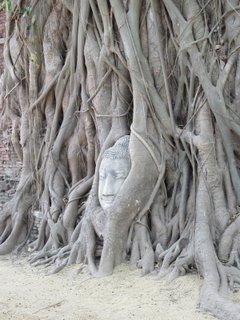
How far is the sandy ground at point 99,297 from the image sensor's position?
3.27 m

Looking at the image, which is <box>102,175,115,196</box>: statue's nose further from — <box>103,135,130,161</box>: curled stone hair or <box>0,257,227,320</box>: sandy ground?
<box>0,257,227,320</box>: sandy ground

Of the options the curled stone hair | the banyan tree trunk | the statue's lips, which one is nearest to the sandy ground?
the banyan tree trunk

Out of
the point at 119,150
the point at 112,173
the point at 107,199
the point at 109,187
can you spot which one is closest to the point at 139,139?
the point at 119,150

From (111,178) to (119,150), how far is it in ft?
0.97

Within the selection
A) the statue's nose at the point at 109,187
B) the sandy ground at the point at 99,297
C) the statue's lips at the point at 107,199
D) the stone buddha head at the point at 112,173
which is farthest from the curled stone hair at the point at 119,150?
the sandy ground at the point at 99,297

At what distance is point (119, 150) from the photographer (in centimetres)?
461

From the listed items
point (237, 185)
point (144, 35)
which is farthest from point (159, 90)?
point (237, 185)

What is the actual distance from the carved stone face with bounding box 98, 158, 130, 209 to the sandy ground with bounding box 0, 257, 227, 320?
2.15ft

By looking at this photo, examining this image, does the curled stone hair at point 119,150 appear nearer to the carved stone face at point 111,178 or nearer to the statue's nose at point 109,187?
the carved stone face at point 111,178

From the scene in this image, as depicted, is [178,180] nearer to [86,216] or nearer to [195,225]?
[195,225]

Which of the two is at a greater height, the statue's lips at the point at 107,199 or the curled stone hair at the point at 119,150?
the curled stone hair at the point at 119,150

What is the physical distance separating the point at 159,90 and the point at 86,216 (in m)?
1.42

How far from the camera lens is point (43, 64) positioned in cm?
588

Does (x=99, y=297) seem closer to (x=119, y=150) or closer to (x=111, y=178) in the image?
(x=111, y=178)
